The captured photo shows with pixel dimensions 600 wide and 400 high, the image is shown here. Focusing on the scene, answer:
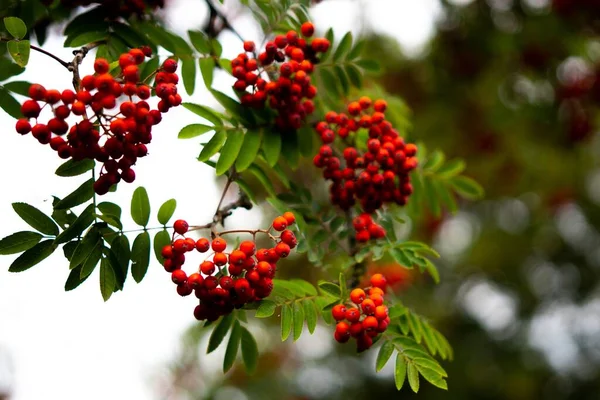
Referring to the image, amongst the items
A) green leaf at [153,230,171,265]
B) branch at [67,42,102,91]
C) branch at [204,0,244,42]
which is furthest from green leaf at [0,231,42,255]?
branch at [204,0,244,42]

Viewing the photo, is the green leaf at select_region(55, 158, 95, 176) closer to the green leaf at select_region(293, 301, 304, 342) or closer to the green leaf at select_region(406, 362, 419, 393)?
the green leaf at select_region(293, 301, 304, 342)

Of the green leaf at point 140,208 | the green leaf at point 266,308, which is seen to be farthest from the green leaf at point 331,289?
the green leaf at point 140,208

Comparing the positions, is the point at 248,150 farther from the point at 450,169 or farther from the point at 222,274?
the point at 450,169

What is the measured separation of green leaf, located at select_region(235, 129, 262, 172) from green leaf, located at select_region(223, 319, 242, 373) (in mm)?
604

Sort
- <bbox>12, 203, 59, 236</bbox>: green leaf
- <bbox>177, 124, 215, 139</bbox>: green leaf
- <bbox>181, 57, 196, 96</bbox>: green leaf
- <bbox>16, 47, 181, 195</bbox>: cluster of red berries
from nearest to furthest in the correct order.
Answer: <bbox>16, 47, 181, 195</bbox>: cluster of red berries
<bbox>12, 203, 59, 236</bbox>: green leaf
<bbox>177, 124, 215, 139</bbox>: green leaf
<bbox>181, 57, 196, 96</bbox>: green leaf

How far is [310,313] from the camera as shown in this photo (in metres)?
2.01

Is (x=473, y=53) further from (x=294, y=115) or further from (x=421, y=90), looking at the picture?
(x=294, y=115)

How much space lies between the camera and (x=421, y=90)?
632 centimetres

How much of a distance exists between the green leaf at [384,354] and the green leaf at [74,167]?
1.09m

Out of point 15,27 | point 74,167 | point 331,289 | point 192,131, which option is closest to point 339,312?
point 331,289

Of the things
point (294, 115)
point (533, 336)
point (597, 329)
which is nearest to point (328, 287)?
point (294, 115)

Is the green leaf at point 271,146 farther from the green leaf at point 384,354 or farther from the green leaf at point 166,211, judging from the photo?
the green leaf at point 384,354

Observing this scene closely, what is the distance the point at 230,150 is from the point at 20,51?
73 centimetres

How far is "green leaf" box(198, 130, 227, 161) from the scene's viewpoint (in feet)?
6.89
